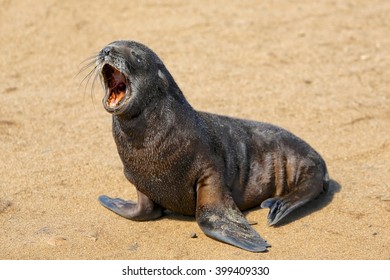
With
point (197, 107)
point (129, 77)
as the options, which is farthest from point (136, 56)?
point (197, 107)

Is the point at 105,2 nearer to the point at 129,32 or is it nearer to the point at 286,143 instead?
the point at 129,32

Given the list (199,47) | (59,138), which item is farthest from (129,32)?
(59,138)

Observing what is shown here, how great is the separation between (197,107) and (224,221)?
3.24 metres

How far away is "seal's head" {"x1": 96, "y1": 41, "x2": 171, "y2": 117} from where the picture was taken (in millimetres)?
5977

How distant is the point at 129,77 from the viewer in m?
6.05

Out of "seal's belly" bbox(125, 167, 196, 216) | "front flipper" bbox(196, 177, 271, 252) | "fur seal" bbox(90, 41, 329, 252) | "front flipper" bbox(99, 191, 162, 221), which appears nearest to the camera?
"front flipper" bbox(196, 177, 271, 252)

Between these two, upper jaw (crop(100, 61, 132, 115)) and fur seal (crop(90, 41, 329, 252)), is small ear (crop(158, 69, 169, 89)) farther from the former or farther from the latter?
upper jaw (crop(100, 61, 132, 115))

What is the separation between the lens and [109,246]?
19.5 ft

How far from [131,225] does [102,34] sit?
5.34 meters

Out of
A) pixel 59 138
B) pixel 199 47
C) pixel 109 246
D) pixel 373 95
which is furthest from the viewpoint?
pixel 199 47

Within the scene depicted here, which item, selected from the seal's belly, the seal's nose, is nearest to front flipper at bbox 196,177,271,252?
the seal's belly

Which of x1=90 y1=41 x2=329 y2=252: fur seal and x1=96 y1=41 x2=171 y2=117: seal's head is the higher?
x1=96 y1=41 x2=171 y2=117: seal's head

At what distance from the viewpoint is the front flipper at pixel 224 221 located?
233 inches

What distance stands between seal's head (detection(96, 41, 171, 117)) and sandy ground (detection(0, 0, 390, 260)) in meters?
0.97
